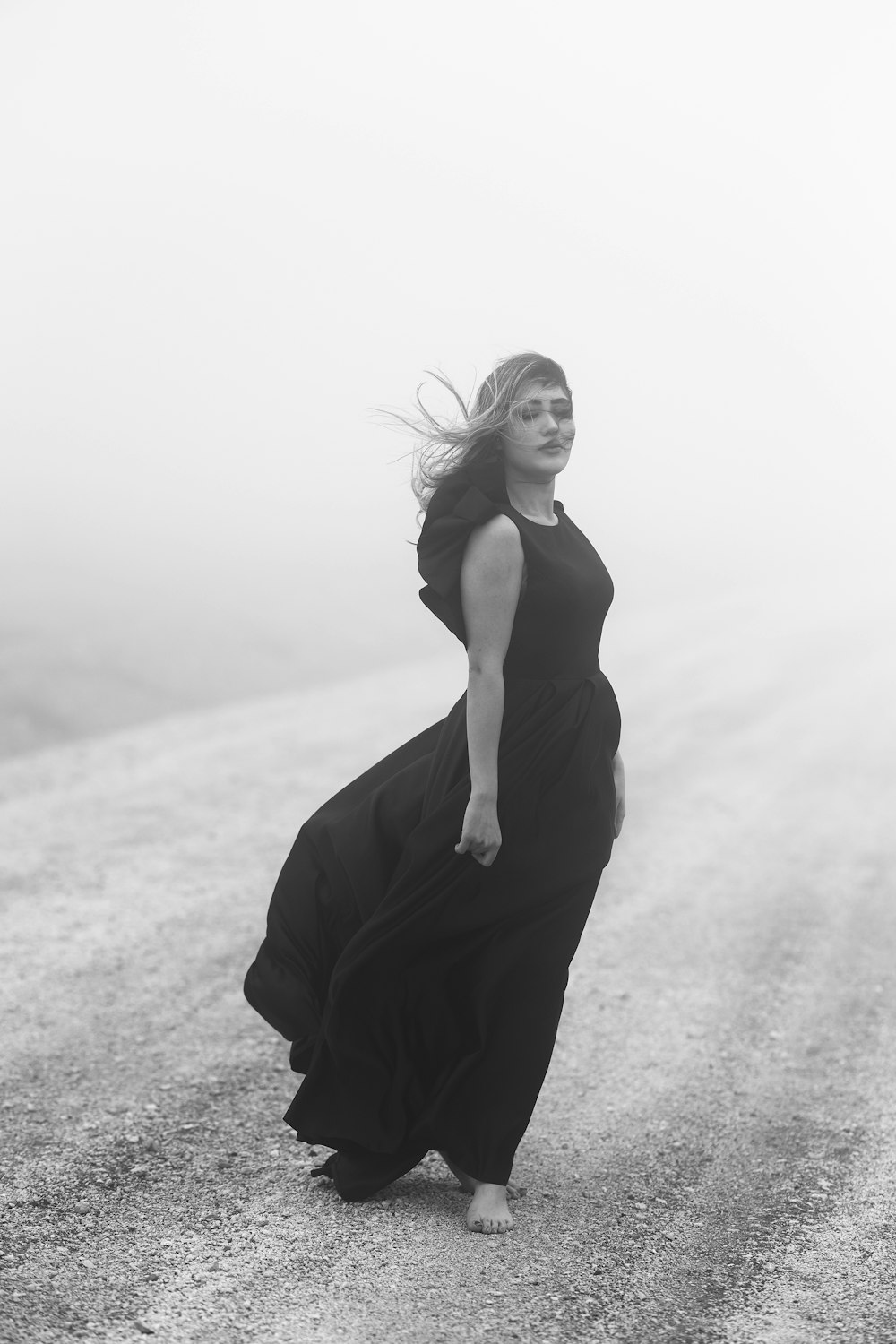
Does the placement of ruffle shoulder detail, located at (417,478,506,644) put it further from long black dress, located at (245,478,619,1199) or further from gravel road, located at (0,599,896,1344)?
gravel road, located at (0,599,896,1344)

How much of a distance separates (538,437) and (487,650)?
0.60 meters

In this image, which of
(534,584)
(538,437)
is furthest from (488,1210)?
(538,437)

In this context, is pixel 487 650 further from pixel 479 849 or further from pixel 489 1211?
pixel 489 1211

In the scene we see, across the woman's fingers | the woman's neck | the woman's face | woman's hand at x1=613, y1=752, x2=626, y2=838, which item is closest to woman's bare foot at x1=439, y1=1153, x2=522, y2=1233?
the woman's fingers

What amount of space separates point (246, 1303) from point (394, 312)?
50.1 m

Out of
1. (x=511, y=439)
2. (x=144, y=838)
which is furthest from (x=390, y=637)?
(x=511, y=439)

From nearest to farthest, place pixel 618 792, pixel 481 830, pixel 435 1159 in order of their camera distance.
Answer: pixel 481 830 < pixel 618 792 < pixel 435 1159

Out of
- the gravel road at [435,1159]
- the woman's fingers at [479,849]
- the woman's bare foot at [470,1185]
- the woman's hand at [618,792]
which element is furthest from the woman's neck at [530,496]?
the gravel road at [435,1159]

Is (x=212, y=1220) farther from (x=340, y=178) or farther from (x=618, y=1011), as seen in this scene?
(x=340, y=178)

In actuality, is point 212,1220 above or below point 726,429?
below

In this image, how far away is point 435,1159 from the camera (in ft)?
12.4

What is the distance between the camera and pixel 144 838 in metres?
7.71

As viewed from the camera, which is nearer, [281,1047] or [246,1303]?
[246,1303]

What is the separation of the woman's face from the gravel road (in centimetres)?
198
